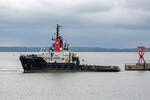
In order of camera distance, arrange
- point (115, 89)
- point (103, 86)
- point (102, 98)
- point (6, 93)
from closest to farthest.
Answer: point (102, 98), point (6, 93), point (115, 89), point (103, 86)

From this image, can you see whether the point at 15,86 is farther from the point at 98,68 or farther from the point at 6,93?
the point at 98,68

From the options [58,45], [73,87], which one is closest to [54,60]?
[58,45]

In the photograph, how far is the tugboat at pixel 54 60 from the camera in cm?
7650

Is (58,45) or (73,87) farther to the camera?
(58,45)

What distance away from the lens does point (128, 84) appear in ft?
215

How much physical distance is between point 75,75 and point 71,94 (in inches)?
922

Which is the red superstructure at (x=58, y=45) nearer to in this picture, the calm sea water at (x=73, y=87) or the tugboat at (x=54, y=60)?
the tugboat at (x=54, y=60)

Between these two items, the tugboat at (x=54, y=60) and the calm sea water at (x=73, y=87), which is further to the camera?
the tugboat at (x=54, y=60)

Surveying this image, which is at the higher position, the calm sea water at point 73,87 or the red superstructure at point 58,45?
the red superstructure at point 58,45

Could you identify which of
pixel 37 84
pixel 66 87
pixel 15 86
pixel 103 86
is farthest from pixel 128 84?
pixel 15 86

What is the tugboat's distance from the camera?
7650 centimetres

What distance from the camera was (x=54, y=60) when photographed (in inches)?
3100

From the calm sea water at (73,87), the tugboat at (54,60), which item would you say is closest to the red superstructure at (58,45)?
the tugboat at (54,60)

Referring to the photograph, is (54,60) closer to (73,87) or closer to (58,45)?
(58,45)
